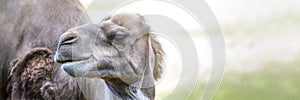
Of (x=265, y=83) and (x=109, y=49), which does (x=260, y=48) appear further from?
(x=109, y=49)

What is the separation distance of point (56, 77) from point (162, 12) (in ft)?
2.21

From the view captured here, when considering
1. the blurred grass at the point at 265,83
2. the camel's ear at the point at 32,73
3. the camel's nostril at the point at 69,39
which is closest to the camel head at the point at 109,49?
the camel's nostril at the point at 69,39

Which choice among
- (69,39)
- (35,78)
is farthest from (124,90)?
(35,78)

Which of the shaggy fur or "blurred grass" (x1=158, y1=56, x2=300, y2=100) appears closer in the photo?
the shaggy fur

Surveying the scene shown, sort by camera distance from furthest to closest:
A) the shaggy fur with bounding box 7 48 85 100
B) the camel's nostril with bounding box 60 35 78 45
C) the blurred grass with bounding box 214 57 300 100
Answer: the blurred grass with bounding box 214 57 300 100 < the shaggy fur with bounding box 7 48 85 100 < the camel's nostril with bounding box 60 35 78 45

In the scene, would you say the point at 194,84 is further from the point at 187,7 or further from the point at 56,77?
the point at 56,77

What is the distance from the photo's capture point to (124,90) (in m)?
2.82

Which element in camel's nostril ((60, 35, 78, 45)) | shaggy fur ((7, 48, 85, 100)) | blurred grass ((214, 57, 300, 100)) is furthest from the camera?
blurred grass ((214, 57, 300, 100))

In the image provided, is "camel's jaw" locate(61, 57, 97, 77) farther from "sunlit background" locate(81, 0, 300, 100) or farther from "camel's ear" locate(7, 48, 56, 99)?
"sunlit background" locate(81, 0, 300, 100)

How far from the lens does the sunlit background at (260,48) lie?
511cm

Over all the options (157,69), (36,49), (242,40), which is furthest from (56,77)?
(242,40)

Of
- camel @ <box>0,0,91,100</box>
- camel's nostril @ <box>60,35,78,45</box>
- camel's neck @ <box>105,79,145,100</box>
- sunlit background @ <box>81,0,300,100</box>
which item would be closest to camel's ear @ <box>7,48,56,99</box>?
camel @ <box>0,0,91,100</box>

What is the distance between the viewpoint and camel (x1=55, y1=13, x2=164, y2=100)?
267cm

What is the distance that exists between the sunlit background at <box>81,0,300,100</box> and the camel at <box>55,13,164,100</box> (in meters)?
1.90
